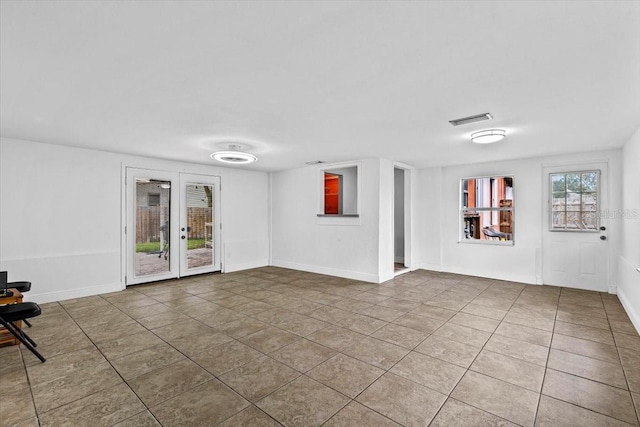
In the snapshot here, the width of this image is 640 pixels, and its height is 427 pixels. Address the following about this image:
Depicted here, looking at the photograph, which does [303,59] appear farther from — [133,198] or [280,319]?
[133,198]

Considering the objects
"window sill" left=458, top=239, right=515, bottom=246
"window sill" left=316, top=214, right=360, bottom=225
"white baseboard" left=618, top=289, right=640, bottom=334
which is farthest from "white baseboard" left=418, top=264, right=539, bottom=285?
"window sill" left=316, top=214, right=360, bottom=225

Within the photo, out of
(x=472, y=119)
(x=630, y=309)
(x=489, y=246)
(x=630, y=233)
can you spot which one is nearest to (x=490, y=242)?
(x=489, y=246)

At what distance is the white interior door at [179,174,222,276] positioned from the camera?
6250 millimetres

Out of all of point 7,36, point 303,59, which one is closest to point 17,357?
point 7,36

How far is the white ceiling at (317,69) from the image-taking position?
162 cm

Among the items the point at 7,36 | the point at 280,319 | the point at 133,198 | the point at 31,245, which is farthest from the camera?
the point at 133,198

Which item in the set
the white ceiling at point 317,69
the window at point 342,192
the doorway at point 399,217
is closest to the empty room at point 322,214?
the white ceiling at point 317,69

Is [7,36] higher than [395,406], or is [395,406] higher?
[7,36]

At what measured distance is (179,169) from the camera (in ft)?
20.1

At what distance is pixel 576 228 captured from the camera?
17.3 ft

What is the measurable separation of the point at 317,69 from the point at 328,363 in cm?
242

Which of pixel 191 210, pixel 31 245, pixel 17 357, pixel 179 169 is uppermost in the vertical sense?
pixel 179 169

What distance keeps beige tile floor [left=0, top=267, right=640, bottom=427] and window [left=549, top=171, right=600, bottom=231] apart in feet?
4.19

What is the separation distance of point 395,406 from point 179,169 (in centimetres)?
567
